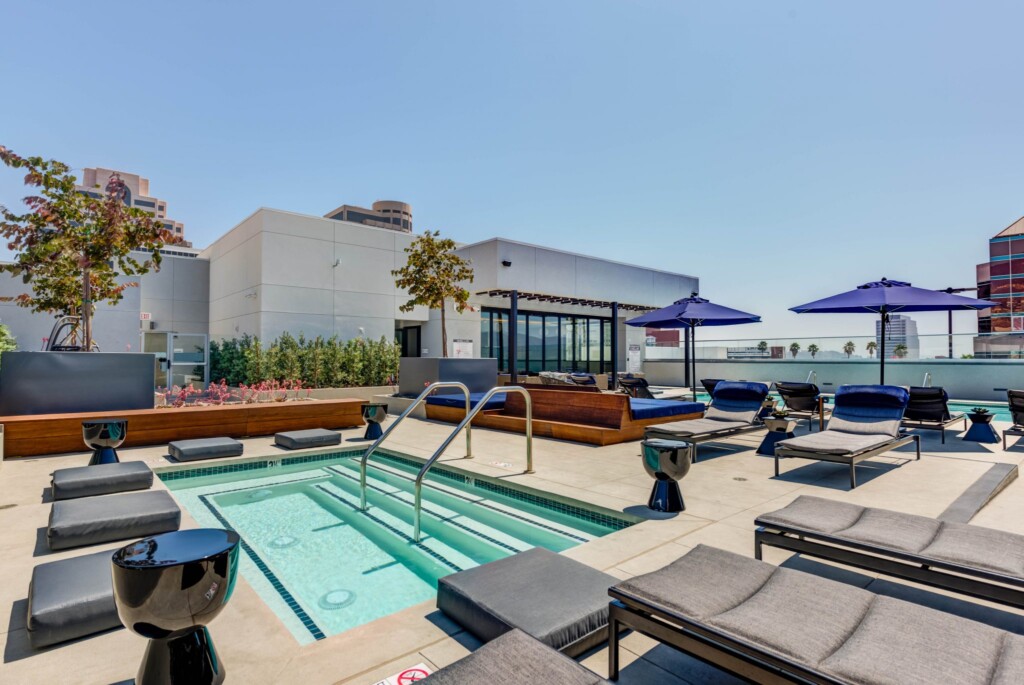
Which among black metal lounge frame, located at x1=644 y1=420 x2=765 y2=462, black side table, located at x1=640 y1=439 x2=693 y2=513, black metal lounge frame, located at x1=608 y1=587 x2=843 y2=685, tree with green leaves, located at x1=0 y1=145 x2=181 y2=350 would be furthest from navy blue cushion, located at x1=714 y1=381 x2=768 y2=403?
tree with green leaves, located at x1=0 y1=145 x2=181 y2=350

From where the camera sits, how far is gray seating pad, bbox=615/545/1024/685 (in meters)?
1.47

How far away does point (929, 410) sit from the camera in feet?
24.2

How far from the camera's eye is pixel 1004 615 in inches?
96.7

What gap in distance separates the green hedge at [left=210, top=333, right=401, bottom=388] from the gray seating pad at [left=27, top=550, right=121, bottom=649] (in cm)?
1234

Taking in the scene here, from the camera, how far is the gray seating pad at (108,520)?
10.6 feet

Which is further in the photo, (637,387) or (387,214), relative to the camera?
(387,214)

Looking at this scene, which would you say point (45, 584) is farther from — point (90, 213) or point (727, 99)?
point (727, 99)

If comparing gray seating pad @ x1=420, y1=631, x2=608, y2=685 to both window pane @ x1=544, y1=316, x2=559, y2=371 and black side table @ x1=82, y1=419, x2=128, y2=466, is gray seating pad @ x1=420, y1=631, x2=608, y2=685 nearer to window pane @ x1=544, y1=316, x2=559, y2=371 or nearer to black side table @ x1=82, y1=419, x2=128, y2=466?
black side table @ x1=82, y1=419, x2=128, y2=466

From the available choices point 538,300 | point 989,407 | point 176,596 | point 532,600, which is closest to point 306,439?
point 532,600

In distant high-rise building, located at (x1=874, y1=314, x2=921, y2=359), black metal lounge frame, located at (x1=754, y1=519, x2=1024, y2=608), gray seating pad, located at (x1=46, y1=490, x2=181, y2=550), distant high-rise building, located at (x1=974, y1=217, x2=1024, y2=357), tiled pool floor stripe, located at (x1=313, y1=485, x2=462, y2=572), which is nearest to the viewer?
black metal lounge frame, located at (x1=754, y1=519, x2=1024, y2=608)

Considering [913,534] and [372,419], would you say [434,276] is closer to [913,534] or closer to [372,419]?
[372,419]

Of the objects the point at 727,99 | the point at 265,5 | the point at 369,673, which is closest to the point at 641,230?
the point at 727,99

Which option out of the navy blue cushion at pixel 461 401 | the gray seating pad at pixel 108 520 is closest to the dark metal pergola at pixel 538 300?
the navy blue cushion at pixel 461 401

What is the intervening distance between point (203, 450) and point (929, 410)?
10045mm
